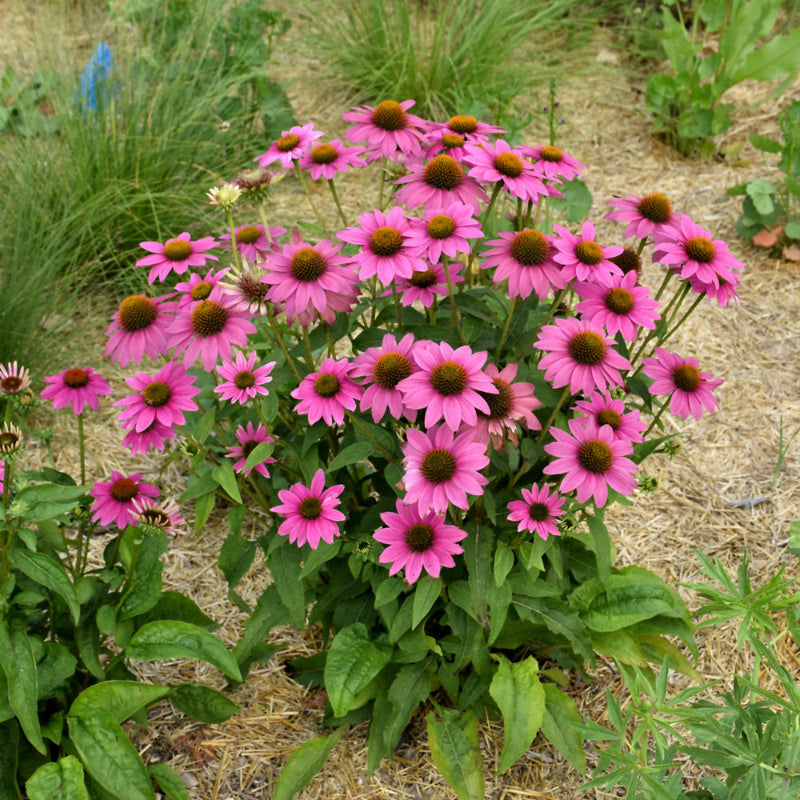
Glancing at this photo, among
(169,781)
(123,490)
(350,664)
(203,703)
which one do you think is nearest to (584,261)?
(350,664)

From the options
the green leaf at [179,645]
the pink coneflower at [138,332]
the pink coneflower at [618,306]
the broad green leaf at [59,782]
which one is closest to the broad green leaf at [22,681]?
the broad green leaf at [59,782]

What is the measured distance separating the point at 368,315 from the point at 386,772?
1.67 meters

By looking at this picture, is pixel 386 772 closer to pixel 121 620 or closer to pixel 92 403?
pixel 121 620

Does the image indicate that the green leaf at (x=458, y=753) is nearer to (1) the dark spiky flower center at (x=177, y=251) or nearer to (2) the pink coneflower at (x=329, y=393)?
(2) the pink coneflower at (x=329, y=393)

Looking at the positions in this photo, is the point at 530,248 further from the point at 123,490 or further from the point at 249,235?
the point at 123,490

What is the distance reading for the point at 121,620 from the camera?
5.83ft

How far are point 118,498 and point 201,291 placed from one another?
50 centimetres

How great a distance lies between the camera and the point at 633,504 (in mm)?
2434

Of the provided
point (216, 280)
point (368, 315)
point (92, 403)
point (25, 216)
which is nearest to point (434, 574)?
point (216, 280)

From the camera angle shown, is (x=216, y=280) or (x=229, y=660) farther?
(x=229, y=660)

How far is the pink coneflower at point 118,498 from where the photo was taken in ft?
5.62

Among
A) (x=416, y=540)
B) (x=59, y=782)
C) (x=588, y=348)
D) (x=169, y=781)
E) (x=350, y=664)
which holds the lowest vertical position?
(x=169, y=781)

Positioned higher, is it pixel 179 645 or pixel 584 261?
pixel 584 261

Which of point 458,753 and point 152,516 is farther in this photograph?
point 458,753
